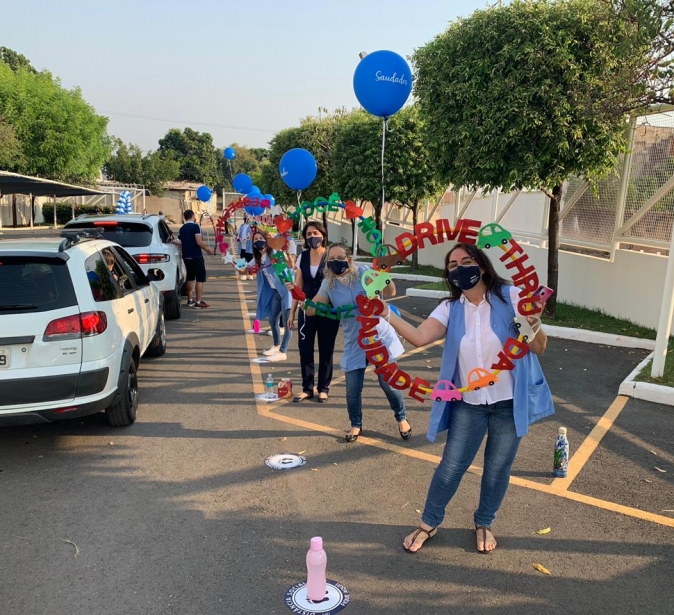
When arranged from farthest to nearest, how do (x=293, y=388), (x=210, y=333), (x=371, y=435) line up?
(x=210, y=333) < (x=293, y=388) < (x=371, y=435)

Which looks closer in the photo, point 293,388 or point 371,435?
point 371,435

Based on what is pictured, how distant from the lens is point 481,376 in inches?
117

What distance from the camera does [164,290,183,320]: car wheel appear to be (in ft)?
32.6

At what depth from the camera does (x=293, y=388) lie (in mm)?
6348

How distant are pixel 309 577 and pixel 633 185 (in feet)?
30.2

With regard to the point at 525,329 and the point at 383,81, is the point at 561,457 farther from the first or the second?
the point at 383,81

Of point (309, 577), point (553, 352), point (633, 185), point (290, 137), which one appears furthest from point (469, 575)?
point (290, 137)

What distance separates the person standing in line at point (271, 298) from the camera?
7055 mm

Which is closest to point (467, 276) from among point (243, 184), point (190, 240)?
Result: point (190, 240)

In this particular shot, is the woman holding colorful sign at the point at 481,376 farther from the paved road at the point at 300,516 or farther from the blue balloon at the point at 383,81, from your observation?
the blue balloon at the point at 383,81

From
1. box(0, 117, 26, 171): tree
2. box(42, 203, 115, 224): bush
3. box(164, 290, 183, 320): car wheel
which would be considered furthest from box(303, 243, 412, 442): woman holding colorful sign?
box(42, 203, 115, 224): bush

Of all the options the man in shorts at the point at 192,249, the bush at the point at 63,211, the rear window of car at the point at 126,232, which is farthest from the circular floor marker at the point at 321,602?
the bush at the point at 63,211

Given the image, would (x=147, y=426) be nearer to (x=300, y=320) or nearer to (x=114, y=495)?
(x=114, y=495)

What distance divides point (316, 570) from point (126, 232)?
7.99 metres
